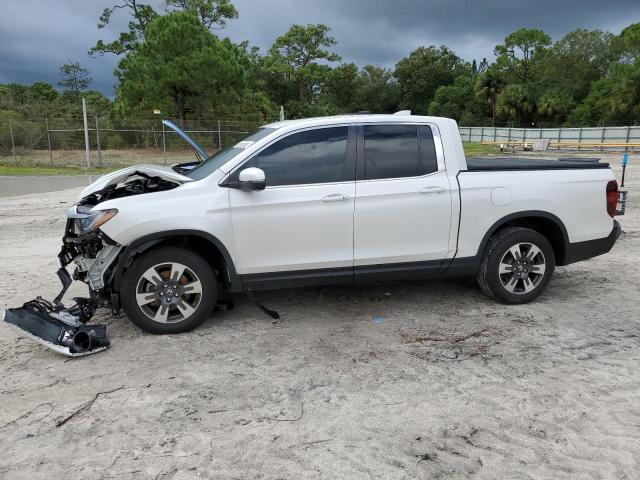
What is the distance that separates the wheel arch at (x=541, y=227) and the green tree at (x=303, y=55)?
53.9 meters

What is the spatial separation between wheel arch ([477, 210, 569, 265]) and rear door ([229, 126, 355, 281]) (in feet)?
Answer: 4.63

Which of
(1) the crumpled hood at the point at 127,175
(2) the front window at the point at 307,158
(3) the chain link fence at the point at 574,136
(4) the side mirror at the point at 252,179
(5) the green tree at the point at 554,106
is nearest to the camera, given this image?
(4) the side mirror at the point at 252,179

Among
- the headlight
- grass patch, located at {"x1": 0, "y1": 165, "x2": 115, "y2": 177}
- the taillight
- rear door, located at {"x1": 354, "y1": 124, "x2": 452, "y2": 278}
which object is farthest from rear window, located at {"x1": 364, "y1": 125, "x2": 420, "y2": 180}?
grass patch, located at {"x1": 0, "y1": 165, "x2": 115, "y2": 177}

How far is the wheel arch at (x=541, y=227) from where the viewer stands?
5.03m

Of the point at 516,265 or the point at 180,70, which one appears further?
the point at 180,70

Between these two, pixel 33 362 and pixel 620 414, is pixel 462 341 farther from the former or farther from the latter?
pixel 33 362

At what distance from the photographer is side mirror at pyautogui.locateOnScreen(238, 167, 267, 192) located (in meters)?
4.27

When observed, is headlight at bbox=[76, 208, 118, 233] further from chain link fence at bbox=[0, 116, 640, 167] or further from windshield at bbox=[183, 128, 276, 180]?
chain link fence at bbox=[0, 116, 640, 167]

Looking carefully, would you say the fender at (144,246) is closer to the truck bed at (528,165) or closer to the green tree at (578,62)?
the truck bed at (528,165)

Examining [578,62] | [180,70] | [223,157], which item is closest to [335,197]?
[223,157]

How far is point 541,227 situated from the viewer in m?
5.35

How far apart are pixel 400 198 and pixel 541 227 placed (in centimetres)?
165

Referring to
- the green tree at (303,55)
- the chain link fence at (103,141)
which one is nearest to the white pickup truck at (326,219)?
the chain link fence at (103,141)

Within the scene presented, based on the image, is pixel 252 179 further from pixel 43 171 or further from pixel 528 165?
pixel 43 171
